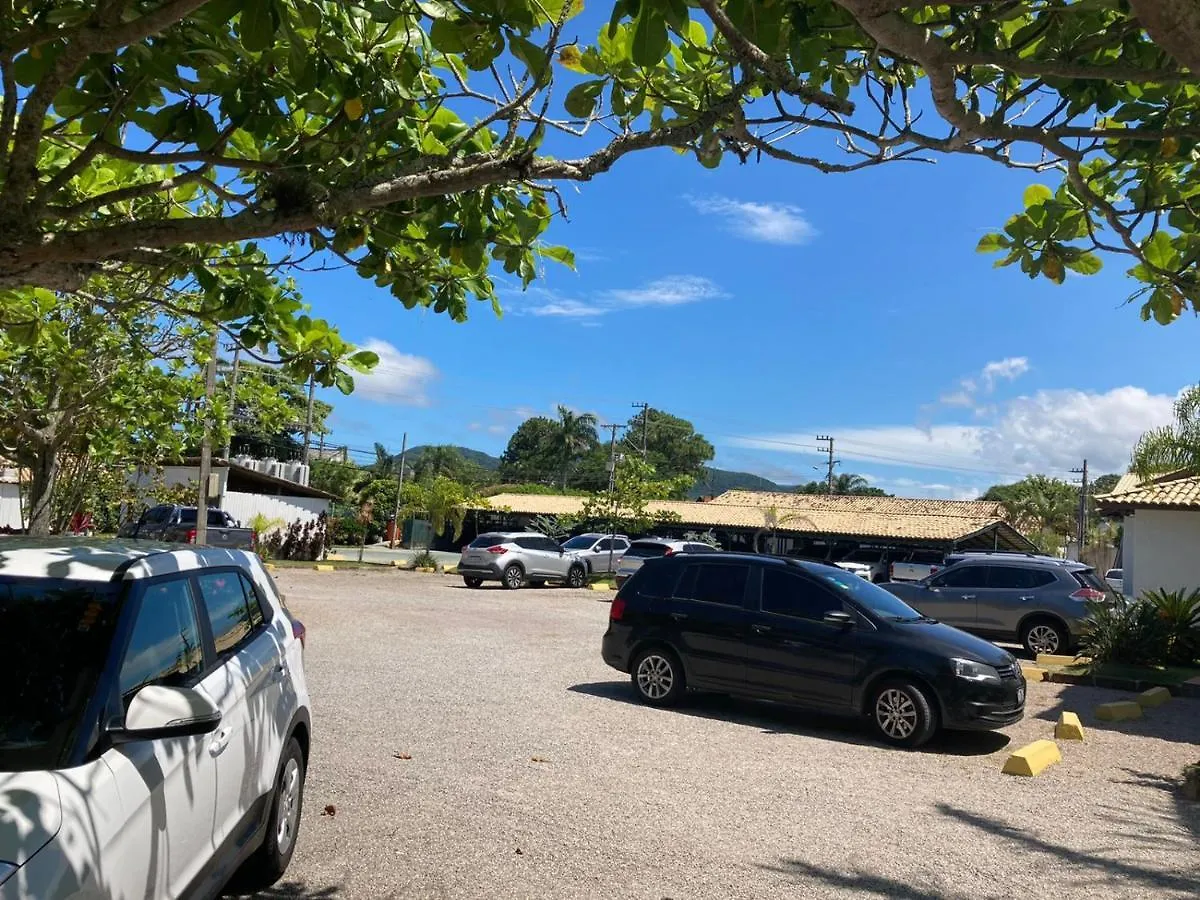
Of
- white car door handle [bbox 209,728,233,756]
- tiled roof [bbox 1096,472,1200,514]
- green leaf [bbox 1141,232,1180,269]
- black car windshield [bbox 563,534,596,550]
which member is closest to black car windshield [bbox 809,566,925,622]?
green leaf [bbox 1141,232,1180,269]

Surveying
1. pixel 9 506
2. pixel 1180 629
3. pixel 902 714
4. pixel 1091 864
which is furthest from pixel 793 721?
pixel 9 506

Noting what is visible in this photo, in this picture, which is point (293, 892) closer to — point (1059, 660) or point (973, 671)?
point (973, 671)

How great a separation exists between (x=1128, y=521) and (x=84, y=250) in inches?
784

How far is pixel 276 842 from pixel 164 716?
199cm

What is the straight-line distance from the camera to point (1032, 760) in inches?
308

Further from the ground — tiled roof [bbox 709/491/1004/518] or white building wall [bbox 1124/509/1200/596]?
tiled roof [bbox 709/491/1004/518]

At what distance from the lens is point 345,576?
94.5ft

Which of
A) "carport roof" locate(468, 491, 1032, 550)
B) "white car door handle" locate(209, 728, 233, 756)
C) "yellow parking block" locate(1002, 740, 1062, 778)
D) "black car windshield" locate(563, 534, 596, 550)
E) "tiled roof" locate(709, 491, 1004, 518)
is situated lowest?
"yellow parking block" locate(1002, 740, 1062, 778)

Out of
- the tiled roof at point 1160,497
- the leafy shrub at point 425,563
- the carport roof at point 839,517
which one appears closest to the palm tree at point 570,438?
the carport roof at point 839,517

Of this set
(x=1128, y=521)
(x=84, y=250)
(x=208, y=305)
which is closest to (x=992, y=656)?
(x=208, y=305)

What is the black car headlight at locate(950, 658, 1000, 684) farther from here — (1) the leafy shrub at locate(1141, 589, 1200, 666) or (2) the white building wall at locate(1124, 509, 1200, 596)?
(2) the white building wall at locate(1124, 509, 1200, 596)

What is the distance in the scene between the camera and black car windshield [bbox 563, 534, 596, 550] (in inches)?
1278

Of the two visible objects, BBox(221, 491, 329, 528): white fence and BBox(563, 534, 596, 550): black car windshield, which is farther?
BBox(221, 491, 329, 528): white fence

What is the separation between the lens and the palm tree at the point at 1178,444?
12.7 meters
